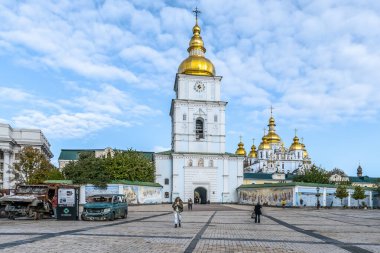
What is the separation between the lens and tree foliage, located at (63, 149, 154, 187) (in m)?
51.6

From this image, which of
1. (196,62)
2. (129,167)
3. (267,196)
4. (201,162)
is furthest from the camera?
(196,62)

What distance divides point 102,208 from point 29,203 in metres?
4.24

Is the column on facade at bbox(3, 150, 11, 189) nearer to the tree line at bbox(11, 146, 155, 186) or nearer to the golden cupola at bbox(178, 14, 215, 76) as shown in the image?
the tree line at bbox(11, 146, 155, 186)

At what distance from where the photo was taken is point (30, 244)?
11.8 metres

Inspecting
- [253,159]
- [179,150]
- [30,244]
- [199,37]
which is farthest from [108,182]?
[253,159]

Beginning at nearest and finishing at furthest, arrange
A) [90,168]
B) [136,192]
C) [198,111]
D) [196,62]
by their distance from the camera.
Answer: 1. [136,192]
2. [90,168]
3. [198,111]
4. [196,62]

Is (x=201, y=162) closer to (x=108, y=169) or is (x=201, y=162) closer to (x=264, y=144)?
(x=108, y=169)

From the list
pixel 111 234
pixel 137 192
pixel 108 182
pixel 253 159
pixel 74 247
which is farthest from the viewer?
pixel 253 159

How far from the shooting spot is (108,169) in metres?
55.9

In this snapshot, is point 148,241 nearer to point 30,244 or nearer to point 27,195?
point 30,244

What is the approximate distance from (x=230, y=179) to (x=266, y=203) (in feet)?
32.9

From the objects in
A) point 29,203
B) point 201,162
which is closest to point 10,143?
point 201,162

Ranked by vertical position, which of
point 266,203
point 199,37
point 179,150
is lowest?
point 266,203

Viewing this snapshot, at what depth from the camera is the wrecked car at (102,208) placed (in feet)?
73.7
